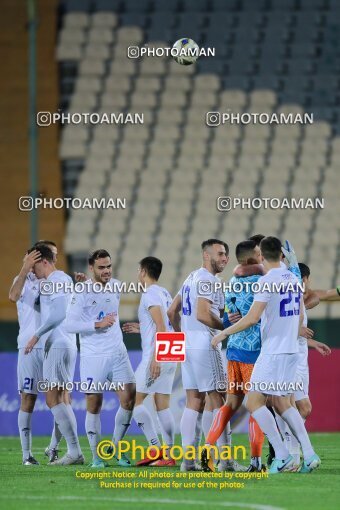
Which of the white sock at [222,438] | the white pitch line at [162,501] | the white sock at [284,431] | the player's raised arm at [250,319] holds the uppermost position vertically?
the player's raised arm at [250,319]

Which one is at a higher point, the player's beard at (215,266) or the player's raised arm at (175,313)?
the player's beard at (215,266)

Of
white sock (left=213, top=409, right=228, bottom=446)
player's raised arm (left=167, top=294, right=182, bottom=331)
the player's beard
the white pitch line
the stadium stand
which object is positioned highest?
the stadium stand

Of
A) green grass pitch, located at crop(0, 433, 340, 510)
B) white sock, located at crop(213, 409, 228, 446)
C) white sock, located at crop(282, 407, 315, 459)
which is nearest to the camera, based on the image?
green grass pitch, located at crop(0, 433, 340, 510)

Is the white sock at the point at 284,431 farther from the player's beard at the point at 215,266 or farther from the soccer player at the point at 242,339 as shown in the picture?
the player's beard at the point at 215,266

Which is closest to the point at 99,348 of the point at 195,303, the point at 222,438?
the point at 195,303

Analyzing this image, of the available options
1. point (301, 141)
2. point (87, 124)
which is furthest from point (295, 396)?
point (87, 124)

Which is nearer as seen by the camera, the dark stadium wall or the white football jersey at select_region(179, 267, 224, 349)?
the white football jersey at select_region(179, 267, 224, 349)

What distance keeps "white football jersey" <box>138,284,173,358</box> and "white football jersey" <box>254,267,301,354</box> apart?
4.44 ft

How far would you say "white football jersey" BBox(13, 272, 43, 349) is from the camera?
40.0ft

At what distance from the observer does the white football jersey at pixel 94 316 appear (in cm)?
1149

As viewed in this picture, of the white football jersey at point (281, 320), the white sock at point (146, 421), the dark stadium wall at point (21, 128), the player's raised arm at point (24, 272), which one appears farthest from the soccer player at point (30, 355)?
the dark stadium wall at point (21, 128)

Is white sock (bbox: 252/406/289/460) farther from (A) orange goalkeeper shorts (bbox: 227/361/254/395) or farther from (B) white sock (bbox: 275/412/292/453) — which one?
(B) white sock (bbox: 275/412/292/453)

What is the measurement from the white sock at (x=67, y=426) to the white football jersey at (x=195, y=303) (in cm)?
136

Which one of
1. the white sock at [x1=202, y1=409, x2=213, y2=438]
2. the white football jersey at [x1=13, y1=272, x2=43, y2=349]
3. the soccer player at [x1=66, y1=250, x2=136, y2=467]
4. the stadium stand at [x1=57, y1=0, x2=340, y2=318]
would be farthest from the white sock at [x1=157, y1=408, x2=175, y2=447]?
the stadium stand at [x1=57, y1=0, x2=340, y2=318]
